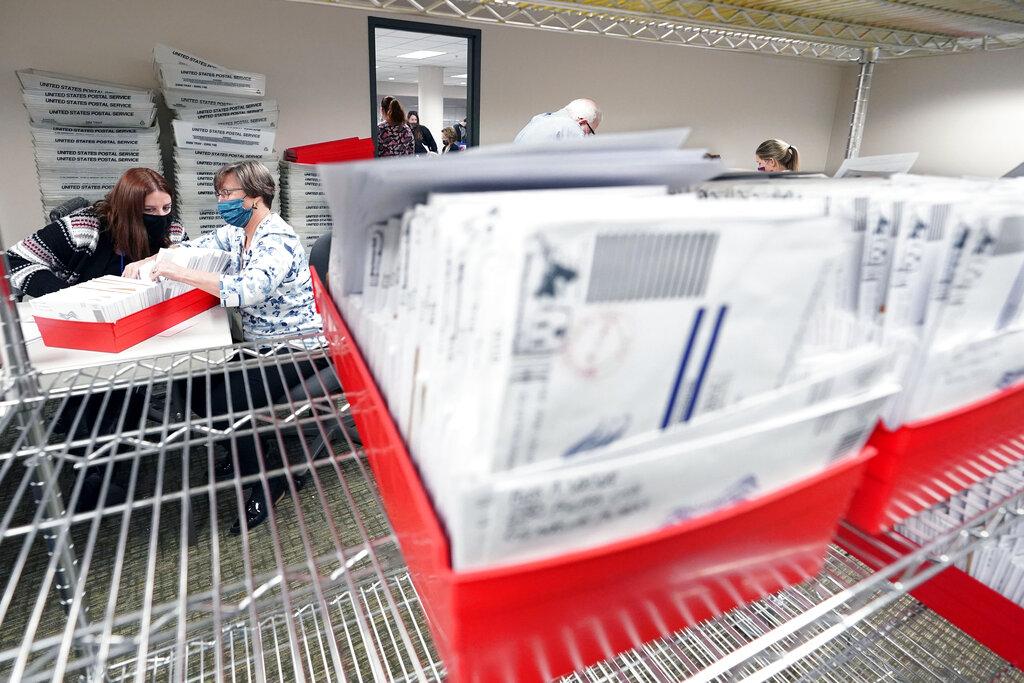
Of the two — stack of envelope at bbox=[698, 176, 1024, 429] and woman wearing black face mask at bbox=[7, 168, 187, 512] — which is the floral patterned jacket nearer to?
woman wearing black face mask at bbox=[7, 168, 187, 512]

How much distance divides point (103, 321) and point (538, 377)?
1465 mm

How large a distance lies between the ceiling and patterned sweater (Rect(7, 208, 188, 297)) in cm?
380

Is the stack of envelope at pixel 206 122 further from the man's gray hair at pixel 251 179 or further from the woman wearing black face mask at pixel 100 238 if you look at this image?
the man's gray hair at pixel 251 179

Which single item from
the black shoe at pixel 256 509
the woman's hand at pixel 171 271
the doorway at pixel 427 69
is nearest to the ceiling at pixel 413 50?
the doorway at pixel 427 69

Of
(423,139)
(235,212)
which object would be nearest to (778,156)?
(235,212)

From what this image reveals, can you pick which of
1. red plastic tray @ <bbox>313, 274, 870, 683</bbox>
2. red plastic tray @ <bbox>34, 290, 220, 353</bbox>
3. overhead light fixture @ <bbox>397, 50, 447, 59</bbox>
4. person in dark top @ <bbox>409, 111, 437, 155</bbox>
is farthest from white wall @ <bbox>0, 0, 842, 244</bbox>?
overhead light fixture @ <bbox>397, 50, 447, 59</bbox>

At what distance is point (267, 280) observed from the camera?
5.86ft

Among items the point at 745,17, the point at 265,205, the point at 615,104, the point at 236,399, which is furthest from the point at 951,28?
the point at 236,399

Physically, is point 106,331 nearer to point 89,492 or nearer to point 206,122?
point 89,492

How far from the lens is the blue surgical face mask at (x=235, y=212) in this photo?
204 centimetres

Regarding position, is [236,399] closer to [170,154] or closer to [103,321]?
[103,321]

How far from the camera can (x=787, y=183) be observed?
55 cm

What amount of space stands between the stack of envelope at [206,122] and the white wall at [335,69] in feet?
0.59

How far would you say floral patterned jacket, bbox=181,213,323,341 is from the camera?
1760mm
